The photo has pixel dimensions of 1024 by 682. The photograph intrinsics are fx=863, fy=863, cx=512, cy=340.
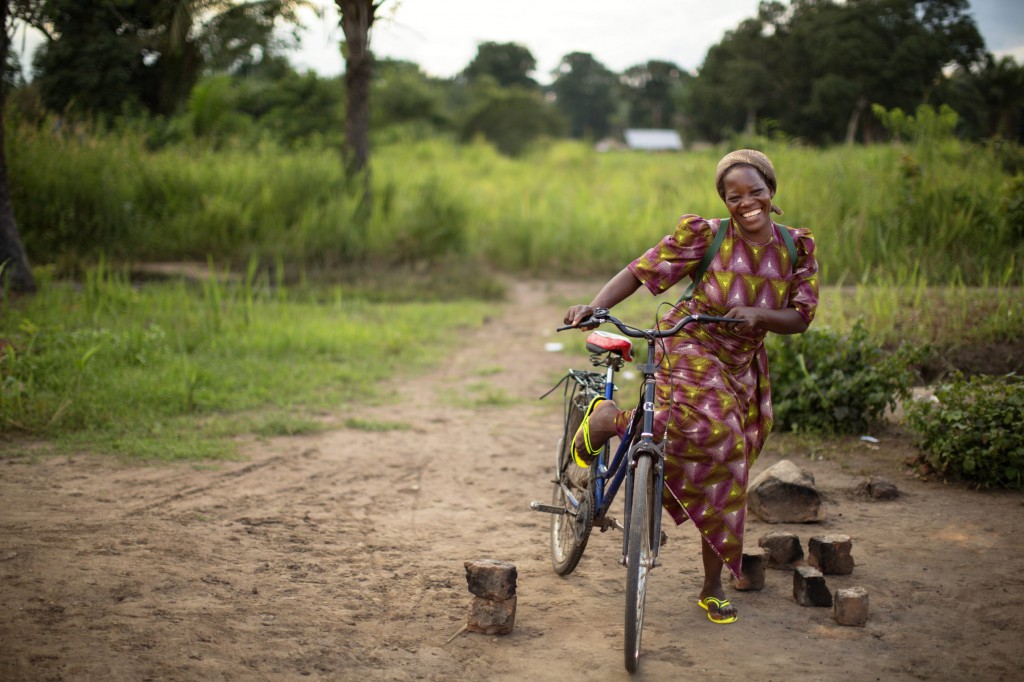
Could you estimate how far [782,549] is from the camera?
370 cm

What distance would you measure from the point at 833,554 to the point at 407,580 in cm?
178

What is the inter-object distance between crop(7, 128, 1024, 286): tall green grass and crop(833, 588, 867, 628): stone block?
234 inches

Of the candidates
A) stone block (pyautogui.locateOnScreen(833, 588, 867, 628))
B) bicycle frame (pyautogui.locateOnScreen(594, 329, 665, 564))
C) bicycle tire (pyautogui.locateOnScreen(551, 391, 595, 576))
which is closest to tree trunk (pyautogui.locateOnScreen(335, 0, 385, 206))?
bicycle tire (pyautogui.locateOnScreen(551, 391, 595, 576))

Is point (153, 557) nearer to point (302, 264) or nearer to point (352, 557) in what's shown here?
point (352, 557)

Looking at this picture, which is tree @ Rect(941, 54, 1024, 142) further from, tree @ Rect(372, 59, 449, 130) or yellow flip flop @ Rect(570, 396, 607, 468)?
tree @ Rect(372, 59, 449, 130)

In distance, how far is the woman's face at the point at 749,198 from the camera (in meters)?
3.07

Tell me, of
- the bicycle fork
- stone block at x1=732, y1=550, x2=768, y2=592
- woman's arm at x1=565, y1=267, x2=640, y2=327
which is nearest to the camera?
the bicycle fork

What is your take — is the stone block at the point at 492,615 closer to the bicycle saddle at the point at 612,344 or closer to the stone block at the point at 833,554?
the bicycle saddle at the point at 612,344

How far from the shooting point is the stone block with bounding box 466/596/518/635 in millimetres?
3100

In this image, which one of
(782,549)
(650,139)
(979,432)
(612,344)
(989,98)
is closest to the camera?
(612,344)

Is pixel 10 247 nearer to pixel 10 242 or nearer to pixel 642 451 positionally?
pixel 10 242

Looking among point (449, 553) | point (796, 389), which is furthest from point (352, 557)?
point (796, 389)

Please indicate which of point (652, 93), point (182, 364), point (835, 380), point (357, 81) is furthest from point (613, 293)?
point (652, 93)

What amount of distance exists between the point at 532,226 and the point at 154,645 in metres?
11.2
